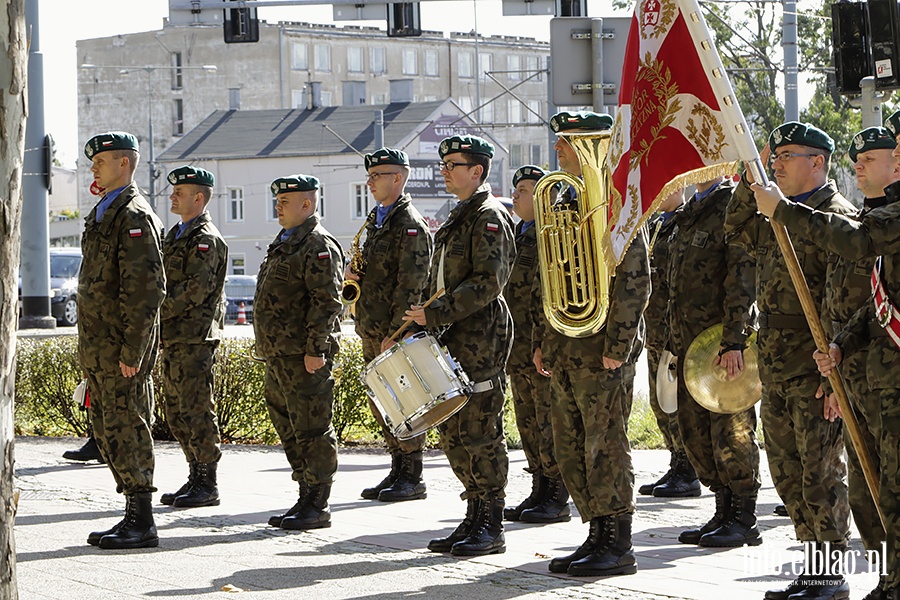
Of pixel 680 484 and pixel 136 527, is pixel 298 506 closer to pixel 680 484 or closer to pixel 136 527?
pixel 136 527

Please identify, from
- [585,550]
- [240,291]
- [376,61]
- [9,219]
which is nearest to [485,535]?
[585,550]

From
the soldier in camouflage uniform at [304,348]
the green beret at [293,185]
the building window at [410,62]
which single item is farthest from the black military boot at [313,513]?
the building window at [410,62]

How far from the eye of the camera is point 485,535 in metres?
8.34

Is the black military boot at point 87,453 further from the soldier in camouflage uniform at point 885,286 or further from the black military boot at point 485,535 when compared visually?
the soldier in camouflage uniform at point 885,286

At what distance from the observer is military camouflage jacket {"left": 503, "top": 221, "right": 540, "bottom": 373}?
1030 cm

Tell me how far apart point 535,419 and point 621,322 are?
112 inches

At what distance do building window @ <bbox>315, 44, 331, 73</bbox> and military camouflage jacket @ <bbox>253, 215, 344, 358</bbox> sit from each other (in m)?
91.9

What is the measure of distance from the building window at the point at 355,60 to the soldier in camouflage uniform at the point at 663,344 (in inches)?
3725

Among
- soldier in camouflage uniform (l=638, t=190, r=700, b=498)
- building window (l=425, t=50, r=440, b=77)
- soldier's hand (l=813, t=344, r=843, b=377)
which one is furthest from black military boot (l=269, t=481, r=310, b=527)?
building window (l=425, t=50, r=440, b=77)

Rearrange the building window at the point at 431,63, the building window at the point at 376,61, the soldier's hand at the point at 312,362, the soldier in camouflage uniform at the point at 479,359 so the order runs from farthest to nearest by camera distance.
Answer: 1. the building window at the point at 431,63
2. the building window at the point at 376,61
3. the soldier's hand at the point at 312,362
4. the soldier in camouflage uniform at the point at 479,359

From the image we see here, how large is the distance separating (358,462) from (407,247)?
2.90 m

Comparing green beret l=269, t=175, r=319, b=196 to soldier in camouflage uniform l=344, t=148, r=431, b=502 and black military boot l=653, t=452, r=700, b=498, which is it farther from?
black military boot l=653, t=452, r=700, b=498

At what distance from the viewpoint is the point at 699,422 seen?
349 inches

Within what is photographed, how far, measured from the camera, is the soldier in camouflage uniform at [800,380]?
22.9ft
